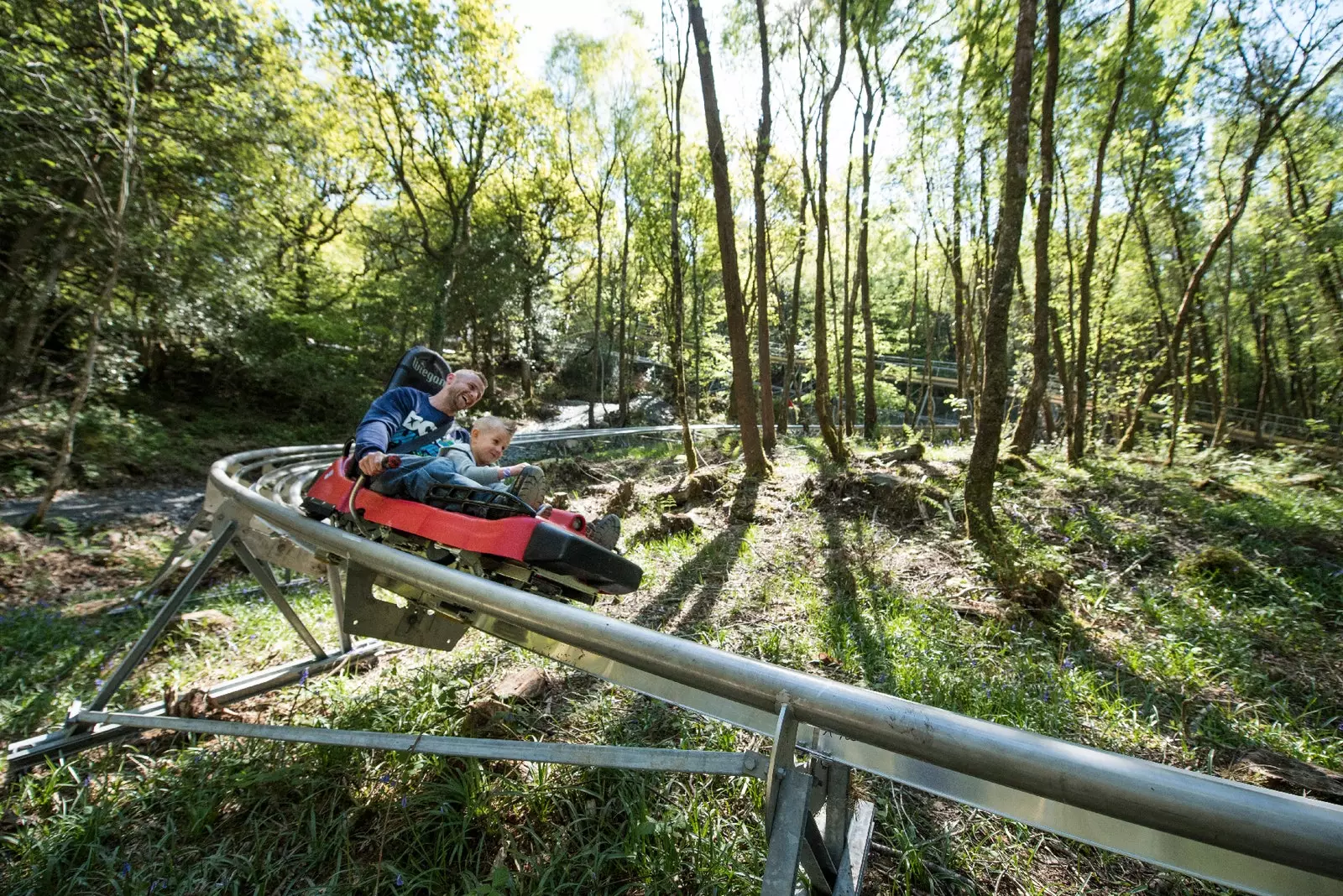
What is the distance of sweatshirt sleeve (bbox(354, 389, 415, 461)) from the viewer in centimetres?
262

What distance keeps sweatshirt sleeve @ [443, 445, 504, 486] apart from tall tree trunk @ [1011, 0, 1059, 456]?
708cm

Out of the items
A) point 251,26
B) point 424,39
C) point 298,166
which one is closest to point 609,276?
point 424,39

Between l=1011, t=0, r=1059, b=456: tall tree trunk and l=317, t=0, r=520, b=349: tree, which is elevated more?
l=317, t=0, r=520, b=349: tree

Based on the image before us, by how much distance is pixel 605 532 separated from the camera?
8.09 feet

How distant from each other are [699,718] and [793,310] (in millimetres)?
16787

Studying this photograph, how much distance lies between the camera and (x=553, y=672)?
2.95 m

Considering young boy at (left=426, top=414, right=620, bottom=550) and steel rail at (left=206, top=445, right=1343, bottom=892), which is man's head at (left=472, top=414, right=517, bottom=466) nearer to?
young boy at (left=426, top=414, right=620, bottom=550)

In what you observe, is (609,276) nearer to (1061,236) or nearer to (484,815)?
(1061,236)

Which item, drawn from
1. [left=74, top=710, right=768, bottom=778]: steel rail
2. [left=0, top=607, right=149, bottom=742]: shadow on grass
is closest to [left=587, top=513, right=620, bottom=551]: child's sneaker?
[left=74, top=710, right=768, bottom=778]: steel rail

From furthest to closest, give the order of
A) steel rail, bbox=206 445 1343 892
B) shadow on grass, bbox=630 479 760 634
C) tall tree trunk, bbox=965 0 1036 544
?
1. tall tree trunk, bbox=965 0 1036 544
2. shadow on grass, bbox=630 479 760 634
3. steel rail, bbox=206 445 1343 892

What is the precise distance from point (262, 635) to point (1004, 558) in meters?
5.69

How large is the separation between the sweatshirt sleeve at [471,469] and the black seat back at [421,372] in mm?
546

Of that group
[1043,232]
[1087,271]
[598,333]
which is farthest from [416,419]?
[598,333]

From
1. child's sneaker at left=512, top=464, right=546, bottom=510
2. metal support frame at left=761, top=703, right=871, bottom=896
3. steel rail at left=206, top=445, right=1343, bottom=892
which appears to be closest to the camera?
steel rail at left=206, top=445, right=1343, bottom=892
